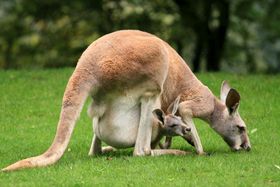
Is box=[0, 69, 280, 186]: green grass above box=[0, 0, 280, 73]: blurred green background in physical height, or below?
above

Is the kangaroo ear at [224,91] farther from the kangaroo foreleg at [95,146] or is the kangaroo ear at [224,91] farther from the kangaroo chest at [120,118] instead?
the kangaroo foreleg at [95,146]

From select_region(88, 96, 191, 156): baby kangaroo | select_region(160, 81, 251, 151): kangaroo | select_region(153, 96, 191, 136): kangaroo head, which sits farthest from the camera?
select_region(160, 81, 251, 151): kangaroo

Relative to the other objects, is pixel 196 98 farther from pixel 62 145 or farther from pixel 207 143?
pixel 62 145

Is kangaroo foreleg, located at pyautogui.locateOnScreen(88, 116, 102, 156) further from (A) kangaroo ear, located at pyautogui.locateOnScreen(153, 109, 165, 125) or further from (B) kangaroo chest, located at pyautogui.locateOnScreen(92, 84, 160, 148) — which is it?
(A) kangaroo ear, located at pyautogui.locateOnScreen(153, 109, 165, 125)

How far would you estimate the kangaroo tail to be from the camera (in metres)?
7.84

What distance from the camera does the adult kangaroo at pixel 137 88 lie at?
8.40 metres

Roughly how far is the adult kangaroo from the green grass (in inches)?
14.0

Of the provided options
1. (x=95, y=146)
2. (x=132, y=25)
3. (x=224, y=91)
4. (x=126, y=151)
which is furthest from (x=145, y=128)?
(x=132, y=25)

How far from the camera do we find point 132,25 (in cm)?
2411

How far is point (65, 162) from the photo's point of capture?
27.7 ft

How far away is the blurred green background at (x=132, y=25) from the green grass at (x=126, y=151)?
8579mm

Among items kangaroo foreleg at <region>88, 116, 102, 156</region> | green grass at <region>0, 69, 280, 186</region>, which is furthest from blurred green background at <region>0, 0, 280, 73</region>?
kangaroo foreleg at <region>88, 116, 102, 156</region>

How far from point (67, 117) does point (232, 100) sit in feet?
7.06

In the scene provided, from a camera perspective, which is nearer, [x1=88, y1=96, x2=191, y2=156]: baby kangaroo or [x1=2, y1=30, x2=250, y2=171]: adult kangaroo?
[x1=2, y1=30, x2=250, y2=171]: adult kangaroo
